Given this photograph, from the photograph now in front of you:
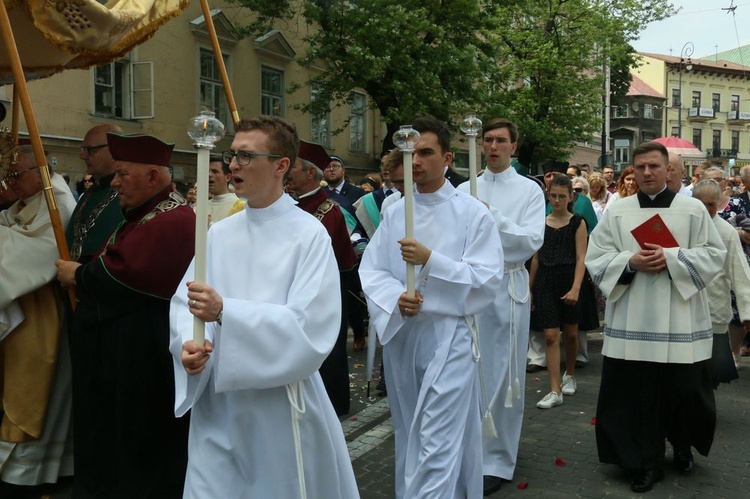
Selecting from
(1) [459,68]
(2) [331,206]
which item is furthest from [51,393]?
(1) [459,68]

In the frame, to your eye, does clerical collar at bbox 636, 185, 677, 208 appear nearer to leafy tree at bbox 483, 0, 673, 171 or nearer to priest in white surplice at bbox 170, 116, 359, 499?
priest in white surplice at bbox 170, 116, 359, 499

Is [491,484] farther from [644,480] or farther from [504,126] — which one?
[504,126]

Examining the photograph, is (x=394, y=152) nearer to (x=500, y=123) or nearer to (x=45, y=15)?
(x=500, y=123)

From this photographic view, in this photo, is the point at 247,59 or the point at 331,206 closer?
the point at 331,206

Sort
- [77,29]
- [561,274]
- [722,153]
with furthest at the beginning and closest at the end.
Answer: [722,153] → [561,274] → [77,29]

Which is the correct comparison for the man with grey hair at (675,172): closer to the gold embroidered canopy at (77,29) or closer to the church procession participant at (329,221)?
the church procession participant at (329,221)

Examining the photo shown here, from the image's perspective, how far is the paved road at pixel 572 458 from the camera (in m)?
5.19

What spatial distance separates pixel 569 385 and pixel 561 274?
1102 mm

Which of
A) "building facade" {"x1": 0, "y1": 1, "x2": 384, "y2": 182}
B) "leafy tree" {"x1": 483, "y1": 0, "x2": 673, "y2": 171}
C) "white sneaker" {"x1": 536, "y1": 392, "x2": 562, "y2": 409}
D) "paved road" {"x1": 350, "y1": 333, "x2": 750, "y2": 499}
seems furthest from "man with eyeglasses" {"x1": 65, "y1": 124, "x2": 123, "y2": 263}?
"leafy tree" {"x1": 483, "y1": 0, "x2": 673, "y2": 171}

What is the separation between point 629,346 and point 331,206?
230cm

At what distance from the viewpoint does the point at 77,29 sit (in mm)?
4723

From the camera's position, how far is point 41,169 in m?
4.48

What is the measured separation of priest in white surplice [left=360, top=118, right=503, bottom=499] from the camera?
418 cm

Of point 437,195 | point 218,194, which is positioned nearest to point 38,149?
point 437,195
